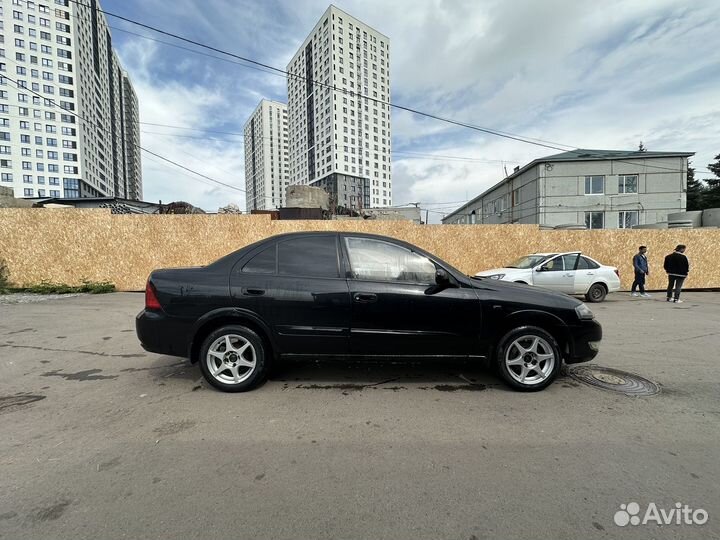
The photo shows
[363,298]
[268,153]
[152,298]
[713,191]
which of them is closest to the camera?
[363,298]

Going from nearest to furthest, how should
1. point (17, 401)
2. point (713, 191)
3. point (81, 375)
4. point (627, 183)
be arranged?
point (17, 401) → point (81, 375) → point (627, 183) → point (713, 191)

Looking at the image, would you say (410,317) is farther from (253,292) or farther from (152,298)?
(152,298)

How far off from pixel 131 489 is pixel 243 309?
1.77 metres

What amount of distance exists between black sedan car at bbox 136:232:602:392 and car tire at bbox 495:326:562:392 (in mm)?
11

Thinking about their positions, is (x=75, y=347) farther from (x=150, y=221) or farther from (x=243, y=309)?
(x=150, y=221)

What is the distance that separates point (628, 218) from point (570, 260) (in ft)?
76.1

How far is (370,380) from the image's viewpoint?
3.97 m

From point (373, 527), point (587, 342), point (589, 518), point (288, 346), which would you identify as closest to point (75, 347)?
point (288, 346)

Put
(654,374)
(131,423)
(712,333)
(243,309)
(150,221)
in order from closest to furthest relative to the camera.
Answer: (131,423)
(243,309)
(654,374)
(712,333)
(150,221)

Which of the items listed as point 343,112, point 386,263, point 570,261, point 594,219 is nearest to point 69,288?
point 386,263

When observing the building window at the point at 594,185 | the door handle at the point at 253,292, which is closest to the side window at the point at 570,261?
the door handle at the point at 253,292

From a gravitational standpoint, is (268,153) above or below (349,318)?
above

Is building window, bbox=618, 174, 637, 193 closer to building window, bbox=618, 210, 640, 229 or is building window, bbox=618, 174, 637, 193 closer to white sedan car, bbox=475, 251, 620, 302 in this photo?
building window, bbox=618, 210, 640, 229

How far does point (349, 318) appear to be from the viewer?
3.62m
